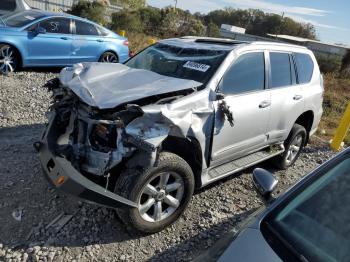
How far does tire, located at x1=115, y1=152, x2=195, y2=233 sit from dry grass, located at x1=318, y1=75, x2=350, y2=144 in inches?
224

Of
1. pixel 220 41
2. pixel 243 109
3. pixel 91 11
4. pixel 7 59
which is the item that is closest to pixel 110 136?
pixel 243 109

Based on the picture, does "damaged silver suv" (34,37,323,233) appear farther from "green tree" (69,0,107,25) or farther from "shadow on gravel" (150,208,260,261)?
"green tree" (69,0,107,25)

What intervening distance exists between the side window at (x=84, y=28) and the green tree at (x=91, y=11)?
10413mm

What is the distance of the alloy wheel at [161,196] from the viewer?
3.46m

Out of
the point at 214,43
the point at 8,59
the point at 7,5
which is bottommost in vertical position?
the point at 8,59

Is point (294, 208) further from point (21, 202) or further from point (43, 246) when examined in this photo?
point (21, 202)

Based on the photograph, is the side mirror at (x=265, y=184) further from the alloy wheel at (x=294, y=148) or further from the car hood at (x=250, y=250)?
the alloy wheel at (x=294, y=148)

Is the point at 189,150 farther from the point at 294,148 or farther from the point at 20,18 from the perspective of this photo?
the point at 20,18

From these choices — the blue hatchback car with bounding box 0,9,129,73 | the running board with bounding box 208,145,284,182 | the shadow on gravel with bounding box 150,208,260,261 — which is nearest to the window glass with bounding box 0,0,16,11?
the blue hatchback car with bounding box 0,9,129,73

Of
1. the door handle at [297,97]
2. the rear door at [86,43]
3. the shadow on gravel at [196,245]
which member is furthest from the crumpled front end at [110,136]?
the rear door at [86,43]

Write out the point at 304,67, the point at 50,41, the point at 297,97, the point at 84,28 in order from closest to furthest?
1. the point at 297,97
2. the point at 304,67
3. the point at 50,41
4. the point at 84,28

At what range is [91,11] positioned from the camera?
65.3 ft

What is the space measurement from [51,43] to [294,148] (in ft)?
21.4

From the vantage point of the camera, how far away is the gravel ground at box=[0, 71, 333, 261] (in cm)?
335
